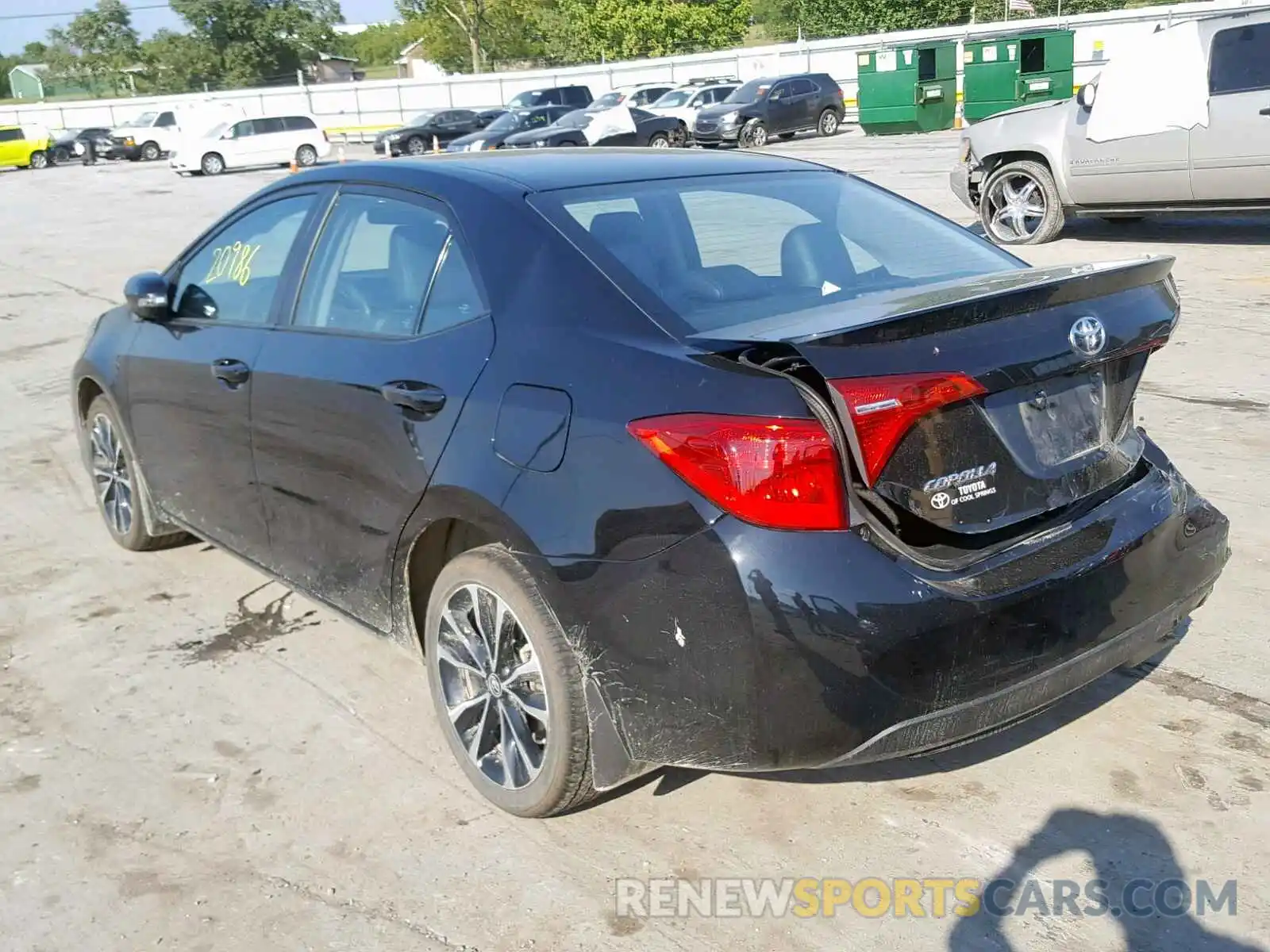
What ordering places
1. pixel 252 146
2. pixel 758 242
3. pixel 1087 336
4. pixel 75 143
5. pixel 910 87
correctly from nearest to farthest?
pixel 1087 336 → pixel 758 242 → pixel 910 87 → pixel 252 146 → pixel 75 143

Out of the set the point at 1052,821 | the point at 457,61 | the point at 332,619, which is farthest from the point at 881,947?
the point at 457,61

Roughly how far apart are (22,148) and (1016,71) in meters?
36.4

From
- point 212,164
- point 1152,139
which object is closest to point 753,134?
point 212,164

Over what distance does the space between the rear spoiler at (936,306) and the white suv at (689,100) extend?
31051 mm

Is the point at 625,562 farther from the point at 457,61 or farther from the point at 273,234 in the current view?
the point at 457,61

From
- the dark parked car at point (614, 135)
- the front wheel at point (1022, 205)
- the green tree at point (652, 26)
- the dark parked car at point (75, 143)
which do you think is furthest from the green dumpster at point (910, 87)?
the green tree at point (652, 26)

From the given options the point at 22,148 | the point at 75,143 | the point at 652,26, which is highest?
the point at 652,26

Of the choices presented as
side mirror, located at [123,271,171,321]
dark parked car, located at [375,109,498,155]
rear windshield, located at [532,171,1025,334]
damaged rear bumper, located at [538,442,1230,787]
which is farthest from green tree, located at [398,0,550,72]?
damaged rear bumper, located at [538,442,1230,787]

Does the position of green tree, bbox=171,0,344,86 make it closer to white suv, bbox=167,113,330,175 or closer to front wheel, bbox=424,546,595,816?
white suv, bbox=167,113,330,175

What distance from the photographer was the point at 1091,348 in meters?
2.91

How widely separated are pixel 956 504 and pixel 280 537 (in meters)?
2.29

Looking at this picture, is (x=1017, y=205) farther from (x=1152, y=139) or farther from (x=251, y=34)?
(x=251, y=34)

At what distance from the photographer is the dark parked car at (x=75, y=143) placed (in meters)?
47.2

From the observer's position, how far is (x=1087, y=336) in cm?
291
